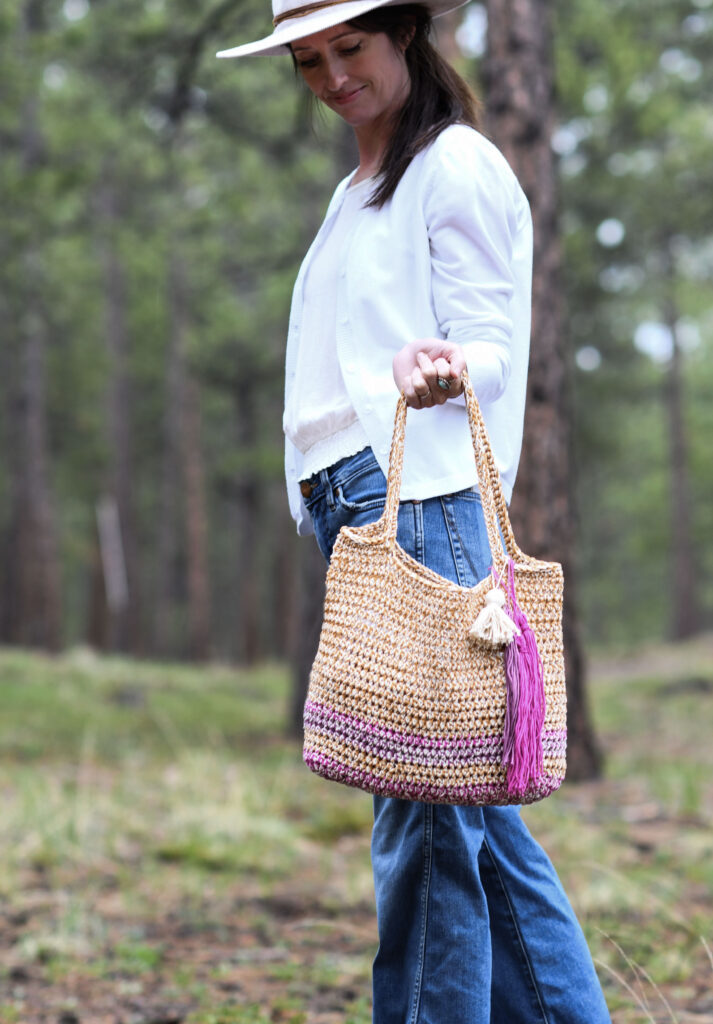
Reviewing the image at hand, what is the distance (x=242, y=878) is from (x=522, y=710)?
3109 millimetres

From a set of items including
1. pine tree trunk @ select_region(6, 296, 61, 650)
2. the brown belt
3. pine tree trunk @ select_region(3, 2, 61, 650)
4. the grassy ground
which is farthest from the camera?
pine tree trunk @ select_region(6, 296, 61, 650)

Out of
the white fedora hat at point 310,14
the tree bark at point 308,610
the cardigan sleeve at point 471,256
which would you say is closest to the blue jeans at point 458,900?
the cardigan sleeve at point 471,256

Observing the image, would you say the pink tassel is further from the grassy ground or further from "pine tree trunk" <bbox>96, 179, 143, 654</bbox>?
"pine tree trunk" <bbox>96, 179, 143, 654</bbox>

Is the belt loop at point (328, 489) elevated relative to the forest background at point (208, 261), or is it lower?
lower

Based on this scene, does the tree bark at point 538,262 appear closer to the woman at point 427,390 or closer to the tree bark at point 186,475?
the woman at point 427,390

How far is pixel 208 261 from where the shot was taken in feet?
55.7

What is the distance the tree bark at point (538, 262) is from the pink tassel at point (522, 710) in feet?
13.6

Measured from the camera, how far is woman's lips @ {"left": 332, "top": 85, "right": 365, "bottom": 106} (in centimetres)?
213

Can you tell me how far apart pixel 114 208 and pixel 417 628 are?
59.5 ft

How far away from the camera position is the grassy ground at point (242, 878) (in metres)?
3.22

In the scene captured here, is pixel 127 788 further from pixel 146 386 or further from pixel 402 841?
pixel 146 386

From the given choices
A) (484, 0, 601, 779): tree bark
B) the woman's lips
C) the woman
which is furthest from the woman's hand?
(484, 0, 601, 779): tree bark

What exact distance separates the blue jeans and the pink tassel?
6.8 inches

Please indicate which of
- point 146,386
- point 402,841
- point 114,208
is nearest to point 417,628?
point 402,841
